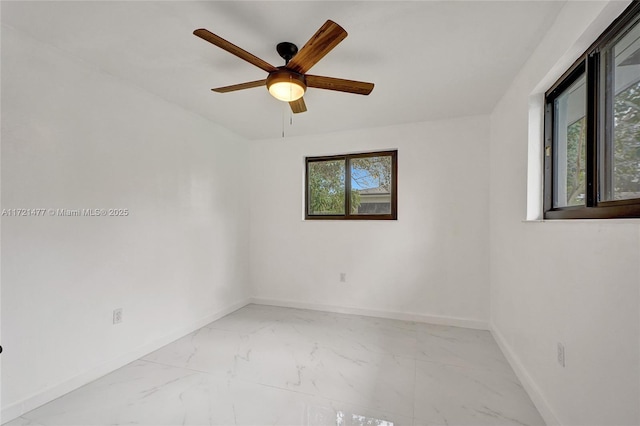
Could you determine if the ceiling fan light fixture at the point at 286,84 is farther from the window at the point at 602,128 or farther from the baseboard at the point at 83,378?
the baseboard at the point at 83,378

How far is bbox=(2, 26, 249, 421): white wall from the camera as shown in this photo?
1720mm

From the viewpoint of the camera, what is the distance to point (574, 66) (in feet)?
5.07

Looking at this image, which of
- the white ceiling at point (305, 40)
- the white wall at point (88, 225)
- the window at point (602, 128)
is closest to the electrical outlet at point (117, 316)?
the white wall at point (88, 225)

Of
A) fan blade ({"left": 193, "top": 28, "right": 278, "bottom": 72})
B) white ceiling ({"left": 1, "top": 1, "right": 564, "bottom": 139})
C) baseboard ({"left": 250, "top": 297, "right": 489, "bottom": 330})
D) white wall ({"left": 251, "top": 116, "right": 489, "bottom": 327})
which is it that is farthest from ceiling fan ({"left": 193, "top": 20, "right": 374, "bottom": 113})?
baseboard ({"left": 250, "top": 297, "right": 489, "bottom": 330})

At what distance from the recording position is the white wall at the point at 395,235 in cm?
313

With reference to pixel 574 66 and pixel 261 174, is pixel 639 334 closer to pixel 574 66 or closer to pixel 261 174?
pixel 574 66

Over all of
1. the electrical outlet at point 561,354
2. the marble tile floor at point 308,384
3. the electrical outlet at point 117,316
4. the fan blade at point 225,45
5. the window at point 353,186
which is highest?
the fan blade at point 225,45

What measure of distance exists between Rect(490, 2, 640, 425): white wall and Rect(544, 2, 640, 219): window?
3.2 inches

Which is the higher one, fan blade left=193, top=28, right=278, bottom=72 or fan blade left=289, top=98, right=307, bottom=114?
fan blade left=193, top=28, right=278, bottom=72

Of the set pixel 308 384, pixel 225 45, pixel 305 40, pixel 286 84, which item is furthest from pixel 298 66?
pixel 308 384

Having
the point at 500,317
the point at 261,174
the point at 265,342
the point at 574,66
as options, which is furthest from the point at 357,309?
the point at 574,66

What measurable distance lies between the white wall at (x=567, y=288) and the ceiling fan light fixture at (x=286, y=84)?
1.42 meters

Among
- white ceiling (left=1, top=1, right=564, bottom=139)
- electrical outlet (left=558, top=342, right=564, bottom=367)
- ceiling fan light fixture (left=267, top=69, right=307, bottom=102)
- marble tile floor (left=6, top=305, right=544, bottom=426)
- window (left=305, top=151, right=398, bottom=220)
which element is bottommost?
marble tile floor (left=6, top=305, right=544, bottom=426)

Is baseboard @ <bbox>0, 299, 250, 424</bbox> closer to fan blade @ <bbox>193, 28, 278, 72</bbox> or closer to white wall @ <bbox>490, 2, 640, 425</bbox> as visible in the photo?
fan blade @ <bbox>193, 28, 278, 72</bbox>
